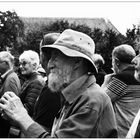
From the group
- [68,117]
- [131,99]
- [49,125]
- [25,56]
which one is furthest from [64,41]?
[25,56]

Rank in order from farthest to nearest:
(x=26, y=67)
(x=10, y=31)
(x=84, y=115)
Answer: (x=10, y=31) < (x=26, y=67) < (x=84, y=115)

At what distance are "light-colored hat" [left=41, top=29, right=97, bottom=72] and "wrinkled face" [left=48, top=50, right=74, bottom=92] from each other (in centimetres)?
7

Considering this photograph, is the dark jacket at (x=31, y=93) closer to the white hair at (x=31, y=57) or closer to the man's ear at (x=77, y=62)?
the white hair at (x=31, y=57)

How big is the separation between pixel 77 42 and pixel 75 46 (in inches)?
1.7

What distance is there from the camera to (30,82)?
187 inches

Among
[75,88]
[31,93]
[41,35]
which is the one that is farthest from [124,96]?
[41,35]

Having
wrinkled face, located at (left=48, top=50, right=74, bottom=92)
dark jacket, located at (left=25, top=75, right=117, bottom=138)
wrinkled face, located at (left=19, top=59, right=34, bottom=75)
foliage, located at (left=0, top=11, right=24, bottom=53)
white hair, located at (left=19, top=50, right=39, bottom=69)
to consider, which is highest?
wrinkled face, located at (left=48, top=50, right=74, bottom=92)

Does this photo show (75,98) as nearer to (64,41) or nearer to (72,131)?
(72,131)

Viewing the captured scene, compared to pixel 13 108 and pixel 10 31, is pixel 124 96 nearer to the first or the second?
pixel 13 108

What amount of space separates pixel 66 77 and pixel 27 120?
44cm

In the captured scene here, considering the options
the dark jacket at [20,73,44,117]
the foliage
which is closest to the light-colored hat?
the dark jacket at [20,73,44,117]

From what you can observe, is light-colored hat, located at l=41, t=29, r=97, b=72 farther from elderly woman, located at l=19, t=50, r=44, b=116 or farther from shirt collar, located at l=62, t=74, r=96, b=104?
elderly woman, located at l=19, t=50, r=44, b=116

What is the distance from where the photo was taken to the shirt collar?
7.47 feet

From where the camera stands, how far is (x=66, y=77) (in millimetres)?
2398
